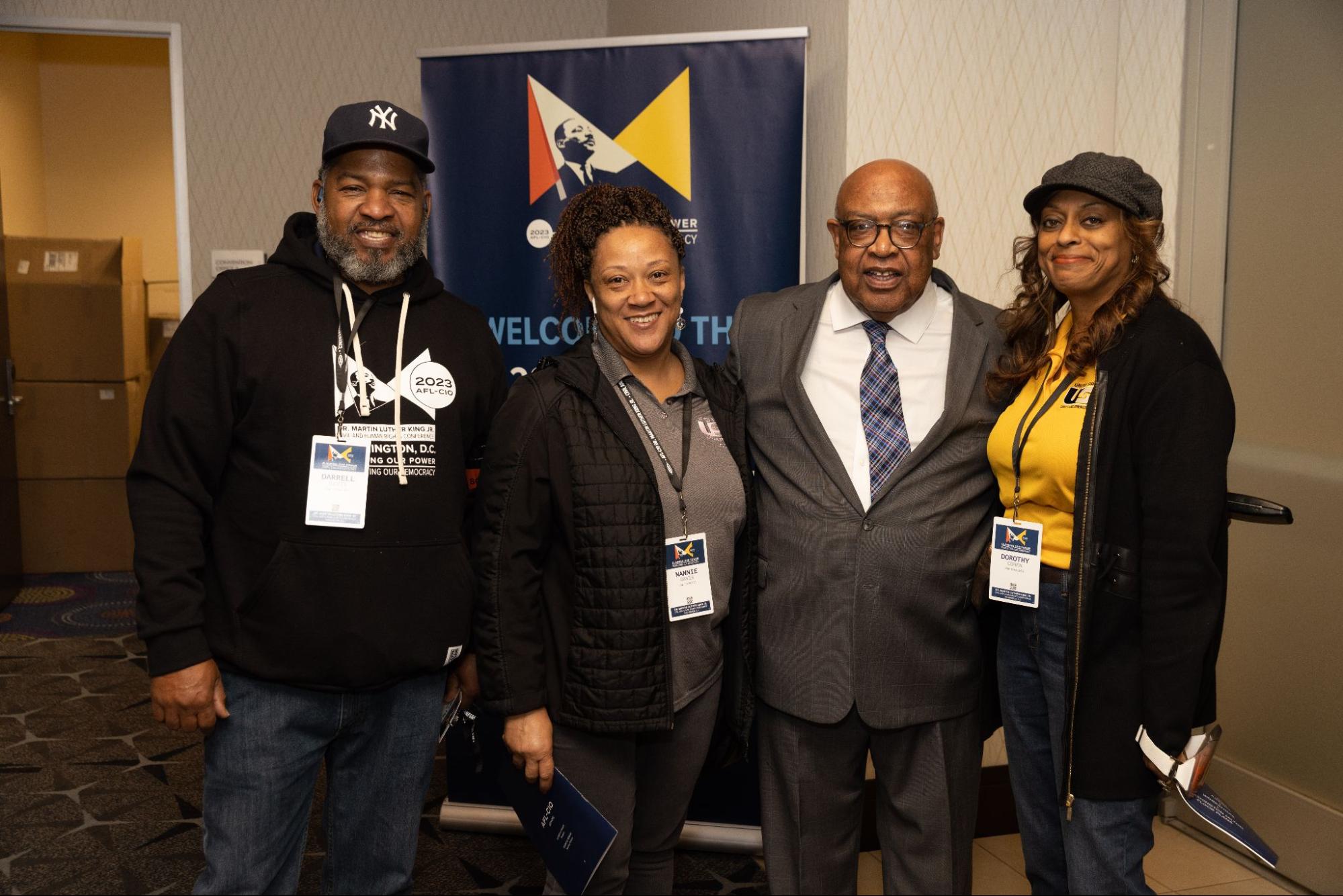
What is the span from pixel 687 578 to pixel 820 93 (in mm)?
1595

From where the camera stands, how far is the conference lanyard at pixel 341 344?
5.65ft

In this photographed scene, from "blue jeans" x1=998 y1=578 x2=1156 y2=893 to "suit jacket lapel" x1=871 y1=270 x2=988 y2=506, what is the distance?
0.31 meters

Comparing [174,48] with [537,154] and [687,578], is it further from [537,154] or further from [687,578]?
[687,578]

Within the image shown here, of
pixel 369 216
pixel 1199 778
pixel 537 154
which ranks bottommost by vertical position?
pixel 1199 778

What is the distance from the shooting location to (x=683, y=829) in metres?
2.93

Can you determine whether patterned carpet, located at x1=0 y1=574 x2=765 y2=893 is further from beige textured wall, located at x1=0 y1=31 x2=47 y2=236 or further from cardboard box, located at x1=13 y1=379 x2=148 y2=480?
beige textured wall, located at x1=0 y1=31 x2=47 y2=236

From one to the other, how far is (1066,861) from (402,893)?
1186 mm

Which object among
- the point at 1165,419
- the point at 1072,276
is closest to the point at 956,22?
the point at 1072,276

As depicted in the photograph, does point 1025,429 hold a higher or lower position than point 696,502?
higher

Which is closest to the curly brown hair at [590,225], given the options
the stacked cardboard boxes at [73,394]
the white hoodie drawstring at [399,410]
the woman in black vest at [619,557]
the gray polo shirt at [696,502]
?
the woman in black vest at [619,557]

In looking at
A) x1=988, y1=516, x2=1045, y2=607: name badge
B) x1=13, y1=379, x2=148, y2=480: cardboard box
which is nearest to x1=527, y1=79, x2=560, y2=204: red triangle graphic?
x1=988, y1=516, x2=1045, y2=607: name badge

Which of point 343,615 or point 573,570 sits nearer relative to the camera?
point 343,615

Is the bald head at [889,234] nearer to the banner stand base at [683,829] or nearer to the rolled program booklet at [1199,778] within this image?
the rolled program booklet at [1199,778]

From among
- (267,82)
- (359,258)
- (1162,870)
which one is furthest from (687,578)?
(267,82)
